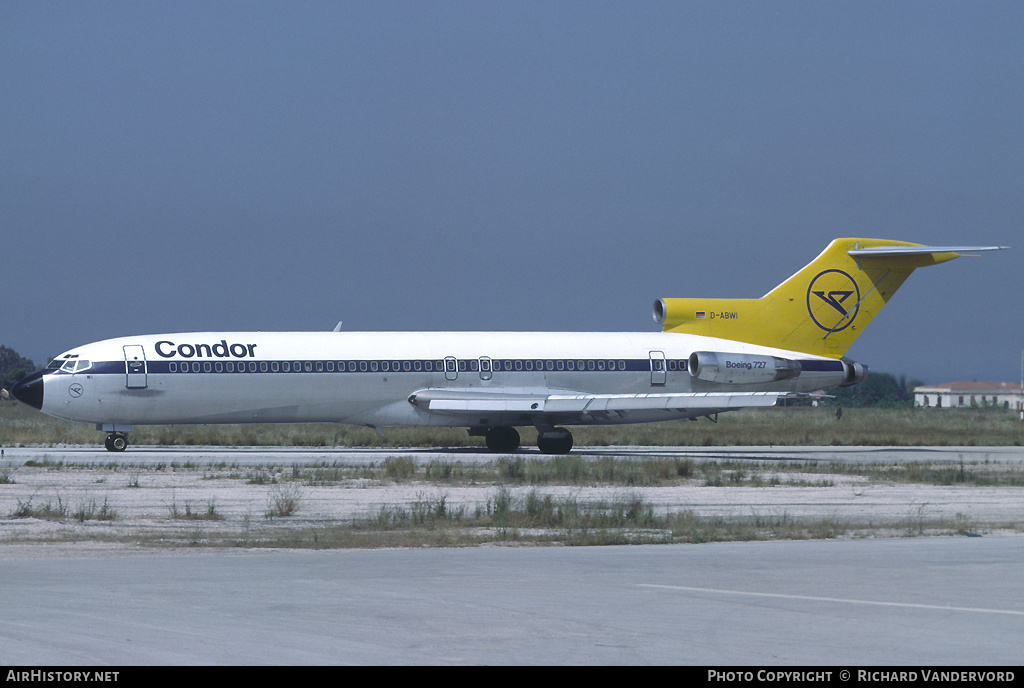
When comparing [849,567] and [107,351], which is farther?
[107,351]

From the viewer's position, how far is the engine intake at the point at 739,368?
128ft

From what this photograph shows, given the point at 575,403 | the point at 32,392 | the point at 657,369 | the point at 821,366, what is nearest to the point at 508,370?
the point at 575,403

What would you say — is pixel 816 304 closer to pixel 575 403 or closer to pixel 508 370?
pixel 575 403

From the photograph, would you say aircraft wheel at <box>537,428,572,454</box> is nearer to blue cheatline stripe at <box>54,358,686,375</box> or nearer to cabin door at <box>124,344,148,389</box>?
blue cheatline stripe at <box>54,358,686,375</box>

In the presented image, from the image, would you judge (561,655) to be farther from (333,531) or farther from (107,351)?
(107,351)

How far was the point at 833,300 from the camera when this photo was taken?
41188mm

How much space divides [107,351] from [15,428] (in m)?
18.0

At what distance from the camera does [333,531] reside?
53.3 feet

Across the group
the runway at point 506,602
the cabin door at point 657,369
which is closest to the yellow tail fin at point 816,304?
the cabin door at point 657,369

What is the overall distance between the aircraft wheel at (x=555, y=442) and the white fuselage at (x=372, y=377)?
444 mm

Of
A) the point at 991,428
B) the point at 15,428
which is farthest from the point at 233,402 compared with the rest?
the point at 991,428

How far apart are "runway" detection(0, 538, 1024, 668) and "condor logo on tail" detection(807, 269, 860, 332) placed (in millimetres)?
27602

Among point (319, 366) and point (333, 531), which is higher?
point (319, 366)
